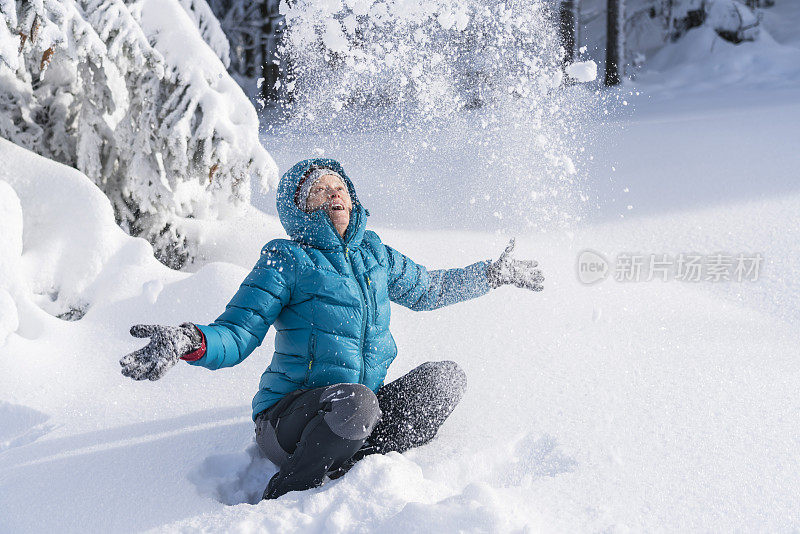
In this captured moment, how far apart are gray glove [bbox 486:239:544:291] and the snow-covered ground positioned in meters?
0.50

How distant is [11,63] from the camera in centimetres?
332

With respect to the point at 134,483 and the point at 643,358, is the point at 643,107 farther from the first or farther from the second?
the point at 134,483

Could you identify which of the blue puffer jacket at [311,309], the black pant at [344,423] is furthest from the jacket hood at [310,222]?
the black pant at [344,423]

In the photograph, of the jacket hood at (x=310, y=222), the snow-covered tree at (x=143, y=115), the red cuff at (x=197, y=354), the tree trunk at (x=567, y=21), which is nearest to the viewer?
the red cuff at (x=197, y=354)

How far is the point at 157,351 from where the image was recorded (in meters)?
2.02

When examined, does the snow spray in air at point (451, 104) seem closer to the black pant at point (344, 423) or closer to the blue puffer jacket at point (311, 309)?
the blue puffer jacket at point (311, 309)

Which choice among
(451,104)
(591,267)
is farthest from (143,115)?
(451,104)

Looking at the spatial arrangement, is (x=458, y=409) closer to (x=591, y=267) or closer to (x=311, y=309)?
(x=311, y=309)

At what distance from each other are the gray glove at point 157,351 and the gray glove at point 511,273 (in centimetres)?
121

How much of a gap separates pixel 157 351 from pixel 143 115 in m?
2.80

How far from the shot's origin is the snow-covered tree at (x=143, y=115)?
4141mm

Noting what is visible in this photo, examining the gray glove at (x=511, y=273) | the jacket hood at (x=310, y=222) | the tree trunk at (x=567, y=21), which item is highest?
the tree trunk at (x=567, y=21)

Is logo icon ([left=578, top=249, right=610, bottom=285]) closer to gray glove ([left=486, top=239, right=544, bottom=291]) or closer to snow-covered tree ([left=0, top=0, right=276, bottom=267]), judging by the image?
gray glove ([left=486, top=239, right=544, bottom=291])

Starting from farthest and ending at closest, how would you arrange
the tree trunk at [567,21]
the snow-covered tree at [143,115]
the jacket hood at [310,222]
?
the tree trunk at [567,21] < the snow-covered tree at [143,115] < the jacket hood at [310,222]
